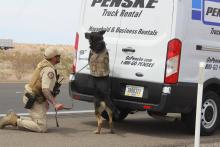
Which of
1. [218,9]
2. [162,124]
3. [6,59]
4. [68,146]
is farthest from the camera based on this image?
[6,59]

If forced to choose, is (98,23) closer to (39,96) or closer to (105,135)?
(39,96)

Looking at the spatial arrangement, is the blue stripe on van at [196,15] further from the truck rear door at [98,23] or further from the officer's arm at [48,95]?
the officer's arm at [48,95]

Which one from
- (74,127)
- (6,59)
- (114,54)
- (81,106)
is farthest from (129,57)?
(6,59)

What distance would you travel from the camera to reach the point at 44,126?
1006cm

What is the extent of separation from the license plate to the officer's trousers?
1509mm

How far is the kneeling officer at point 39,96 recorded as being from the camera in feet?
32.5

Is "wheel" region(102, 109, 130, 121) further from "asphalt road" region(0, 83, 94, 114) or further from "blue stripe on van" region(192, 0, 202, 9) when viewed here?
"blue stripe on van" region(192, 0, 202, 9)

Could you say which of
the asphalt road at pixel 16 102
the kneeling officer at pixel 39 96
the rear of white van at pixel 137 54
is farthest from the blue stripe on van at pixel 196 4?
the asphalt road at pixel 16 102

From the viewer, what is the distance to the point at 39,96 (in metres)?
10.0

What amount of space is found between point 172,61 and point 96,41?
1.36 m

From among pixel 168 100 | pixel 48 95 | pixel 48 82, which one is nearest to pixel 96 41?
pixel 48 82

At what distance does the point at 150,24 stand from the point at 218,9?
136cm

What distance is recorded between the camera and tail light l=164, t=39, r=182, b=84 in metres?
9.81

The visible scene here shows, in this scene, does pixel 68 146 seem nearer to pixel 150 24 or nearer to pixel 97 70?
pixel 97 70
